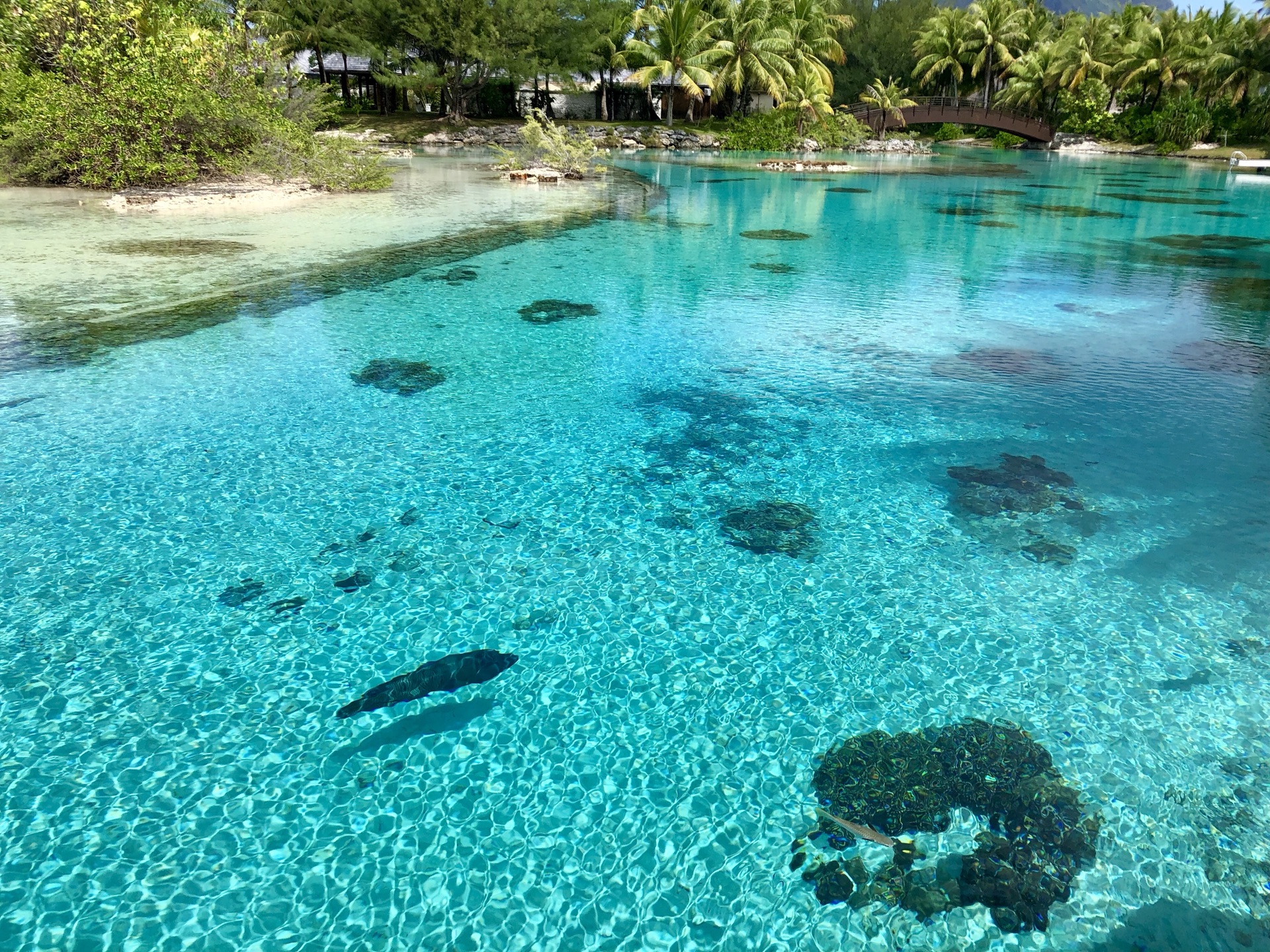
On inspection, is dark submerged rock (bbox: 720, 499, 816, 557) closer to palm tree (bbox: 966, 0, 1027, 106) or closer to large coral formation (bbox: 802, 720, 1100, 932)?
large coral formation (bbox: 802, 720, 1100, 932)

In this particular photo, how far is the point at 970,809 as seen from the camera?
3.17m

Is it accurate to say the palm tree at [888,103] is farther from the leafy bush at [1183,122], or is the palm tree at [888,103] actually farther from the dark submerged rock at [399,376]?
the dark submerged rock at [399,376]

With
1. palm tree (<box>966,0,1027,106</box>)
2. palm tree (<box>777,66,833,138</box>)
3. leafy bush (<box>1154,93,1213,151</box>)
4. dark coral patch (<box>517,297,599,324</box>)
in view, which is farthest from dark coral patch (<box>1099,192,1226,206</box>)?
palm tree (<box>966,0,1027,106</box>)

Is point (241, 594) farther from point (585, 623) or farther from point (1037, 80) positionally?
point (1037, 80)

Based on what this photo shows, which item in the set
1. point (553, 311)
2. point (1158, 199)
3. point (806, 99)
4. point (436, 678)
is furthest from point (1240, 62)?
point (436, 678)

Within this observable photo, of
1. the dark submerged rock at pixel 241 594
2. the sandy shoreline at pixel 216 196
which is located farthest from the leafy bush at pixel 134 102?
the dark submerged rock at pixel 241 594

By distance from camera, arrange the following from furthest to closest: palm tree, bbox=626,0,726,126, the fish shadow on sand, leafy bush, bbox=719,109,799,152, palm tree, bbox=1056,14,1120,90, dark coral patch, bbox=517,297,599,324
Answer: palm tree, bbox=1056,14,1120,90 < palm tree, bbox=626,0,726,126 < leafy bush, bbox=719,109,799,152 < dark coral patch, bbox=517,297,599,324 < the fish shadow on sand

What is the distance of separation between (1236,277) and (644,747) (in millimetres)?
14495

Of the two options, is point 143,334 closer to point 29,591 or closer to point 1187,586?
point 29,591

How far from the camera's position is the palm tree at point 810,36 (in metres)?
46.0

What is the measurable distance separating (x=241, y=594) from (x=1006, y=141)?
193 ft

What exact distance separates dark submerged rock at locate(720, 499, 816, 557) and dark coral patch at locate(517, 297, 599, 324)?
5301 millimetres

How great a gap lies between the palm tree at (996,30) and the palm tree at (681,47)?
22.9 metres

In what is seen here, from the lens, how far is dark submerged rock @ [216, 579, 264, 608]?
4.33 meters
